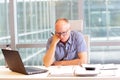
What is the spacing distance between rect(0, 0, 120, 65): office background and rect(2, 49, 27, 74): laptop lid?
250 cm

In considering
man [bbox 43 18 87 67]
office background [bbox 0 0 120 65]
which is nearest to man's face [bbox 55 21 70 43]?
man [bbox 43 18 87 67]

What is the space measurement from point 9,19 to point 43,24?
683 mm

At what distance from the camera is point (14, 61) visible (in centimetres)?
221

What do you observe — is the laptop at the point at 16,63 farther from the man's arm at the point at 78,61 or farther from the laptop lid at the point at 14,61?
the man's arm at the point at 78,61

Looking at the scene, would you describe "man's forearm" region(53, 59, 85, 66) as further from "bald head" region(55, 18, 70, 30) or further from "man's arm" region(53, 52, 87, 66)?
"bald head" region(55, 18, 70, 30)

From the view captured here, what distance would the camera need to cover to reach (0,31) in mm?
5105

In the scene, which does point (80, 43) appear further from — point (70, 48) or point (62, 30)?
point (62, 30)

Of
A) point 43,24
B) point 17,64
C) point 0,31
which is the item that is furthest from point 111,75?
point 0,31

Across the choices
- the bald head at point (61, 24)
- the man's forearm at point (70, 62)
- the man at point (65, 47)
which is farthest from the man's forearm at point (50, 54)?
the bald head at point (61, 24)

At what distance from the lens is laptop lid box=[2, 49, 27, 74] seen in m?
2.14

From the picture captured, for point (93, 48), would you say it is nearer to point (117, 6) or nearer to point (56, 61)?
point (117, 6)

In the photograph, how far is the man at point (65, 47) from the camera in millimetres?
2875

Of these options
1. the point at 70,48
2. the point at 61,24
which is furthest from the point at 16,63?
the point at 70,48

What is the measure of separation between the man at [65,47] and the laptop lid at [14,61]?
1.98ft
